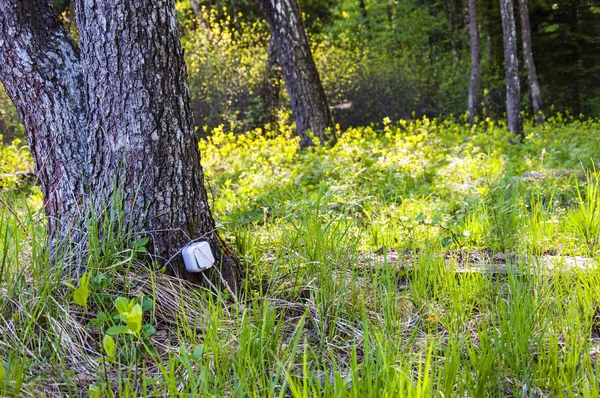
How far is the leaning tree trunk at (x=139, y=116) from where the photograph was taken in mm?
2289

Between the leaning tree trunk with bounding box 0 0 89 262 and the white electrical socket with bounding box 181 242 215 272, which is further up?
the leaning tree trunk with bounding box 0 0 89 262

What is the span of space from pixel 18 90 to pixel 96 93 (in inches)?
15.7

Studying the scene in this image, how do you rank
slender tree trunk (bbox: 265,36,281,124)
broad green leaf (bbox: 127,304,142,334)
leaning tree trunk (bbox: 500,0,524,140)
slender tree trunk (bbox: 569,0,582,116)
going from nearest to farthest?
broad green leaf (bbox: 127,304,142,334) < leaning tree trunk (bbox: 500,0,524,140) < slender tree trunk (bbox: 265,36,281,124) < slender tree trunk (bbox: 569,0,582,116)

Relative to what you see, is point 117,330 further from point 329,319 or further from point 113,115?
point 113,115

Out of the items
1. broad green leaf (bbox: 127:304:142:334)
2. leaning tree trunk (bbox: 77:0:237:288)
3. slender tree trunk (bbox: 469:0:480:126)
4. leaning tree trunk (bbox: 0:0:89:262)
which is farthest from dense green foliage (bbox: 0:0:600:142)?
broad green leaf (bbox: 127:304:142:334)

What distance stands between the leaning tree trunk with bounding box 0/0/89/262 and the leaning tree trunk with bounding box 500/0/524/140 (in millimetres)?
6565

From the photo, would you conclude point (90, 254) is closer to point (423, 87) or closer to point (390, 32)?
point (423, 87)

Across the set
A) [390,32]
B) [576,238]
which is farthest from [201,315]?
[390,32]

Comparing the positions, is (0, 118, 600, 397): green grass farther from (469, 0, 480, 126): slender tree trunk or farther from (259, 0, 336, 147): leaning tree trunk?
(469, 0, 480, 126): slender tree trunk

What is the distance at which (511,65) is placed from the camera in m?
7.71

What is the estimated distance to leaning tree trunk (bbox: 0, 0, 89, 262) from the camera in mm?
2389

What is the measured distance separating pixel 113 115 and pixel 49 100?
37 cm

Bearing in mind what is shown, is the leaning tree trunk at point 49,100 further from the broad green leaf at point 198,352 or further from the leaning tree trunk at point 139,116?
the broad green leaf at point 198,352

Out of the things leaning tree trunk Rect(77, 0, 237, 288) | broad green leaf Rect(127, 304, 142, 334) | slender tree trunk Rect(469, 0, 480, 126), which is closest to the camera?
broad green leaf Rect(127, 304, 142, 334)
